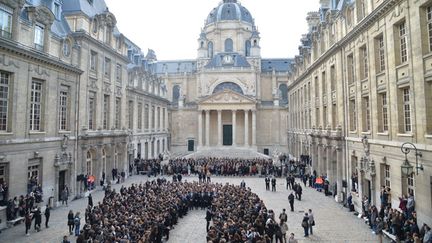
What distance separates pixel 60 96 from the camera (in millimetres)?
23828

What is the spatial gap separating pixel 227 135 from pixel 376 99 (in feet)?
143

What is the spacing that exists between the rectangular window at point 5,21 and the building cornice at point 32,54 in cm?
52

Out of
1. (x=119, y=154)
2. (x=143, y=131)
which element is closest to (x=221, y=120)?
(x=143, y=131)

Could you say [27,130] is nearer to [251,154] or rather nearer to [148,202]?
[148,202]

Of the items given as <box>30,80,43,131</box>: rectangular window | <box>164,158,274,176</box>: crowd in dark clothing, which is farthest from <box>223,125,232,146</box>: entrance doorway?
<box>30,80,43,131</box>: rectangular window

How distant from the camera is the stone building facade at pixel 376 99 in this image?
1377 centimetres

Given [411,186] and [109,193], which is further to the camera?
[109,193]

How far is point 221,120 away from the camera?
59.9 m

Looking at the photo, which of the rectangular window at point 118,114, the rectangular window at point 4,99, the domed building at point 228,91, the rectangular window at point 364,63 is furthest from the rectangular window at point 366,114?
the domed building at point 228,91

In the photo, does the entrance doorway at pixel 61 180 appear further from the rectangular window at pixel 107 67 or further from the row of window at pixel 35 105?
the rectangular window at pixel 107 67

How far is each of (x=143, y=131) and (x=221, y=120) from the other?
1919 cm

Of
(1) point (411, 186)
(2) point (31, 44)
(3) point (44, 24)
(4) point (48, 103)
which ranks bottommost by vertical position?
(1) point (411, 186)

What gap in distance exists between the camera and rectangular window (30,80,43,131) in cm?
2058

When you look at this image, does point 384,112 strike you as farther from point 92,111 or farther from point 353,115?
point 92,111
